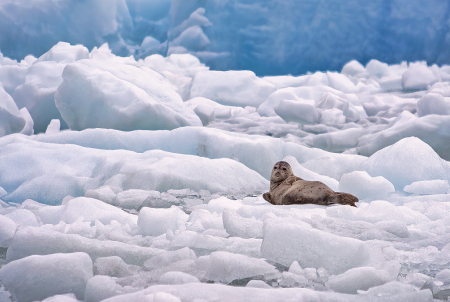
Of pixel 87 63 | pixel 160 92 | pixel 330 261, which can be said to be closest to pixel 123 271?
pixel 330 261

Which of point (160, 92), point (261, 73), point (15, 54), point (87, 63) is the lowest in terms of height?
point (160, 92)

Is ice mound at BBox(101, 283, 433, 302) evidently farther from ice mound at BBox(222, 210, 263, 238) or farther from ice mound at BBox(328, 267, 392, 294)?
ice mound at BBox(222, 210, 263, 238)

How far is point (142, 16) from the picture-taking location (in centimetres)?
1981

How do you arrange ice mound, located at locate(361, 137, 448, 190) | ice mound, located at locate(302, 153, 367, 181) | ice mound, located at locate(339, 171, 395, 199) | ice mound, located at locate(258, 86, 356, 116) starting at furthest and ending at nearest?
ice mound, located at locate(258, 86, 356, 116)
ice mound, located at locate(302, 153, 367, 181)
ice mound, located at locate(361, 137, 448, 190)
ice mound, located at locate(339, 171, 395, 199)

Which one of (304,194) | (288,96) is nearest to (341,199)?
(304,194)

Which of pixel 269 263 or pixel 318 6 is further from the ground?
pixel 318 6

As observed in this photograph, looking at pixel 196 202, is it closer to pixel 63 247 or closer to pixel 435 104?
pixel 63 247

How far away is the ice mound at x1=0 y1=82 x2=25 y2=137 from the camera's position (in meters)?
5.61

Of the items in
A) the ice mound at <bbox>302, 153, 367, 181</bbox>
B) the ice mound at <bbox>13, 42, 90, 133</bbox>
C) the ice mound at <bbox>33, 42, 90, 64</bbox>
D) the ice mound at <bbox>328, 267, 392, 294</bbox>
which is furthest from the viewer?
the ice mound at <bbox>33, 42, 90, 64</bbox>

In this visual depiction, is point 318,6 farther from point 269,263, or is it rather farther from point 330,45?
point 269,263

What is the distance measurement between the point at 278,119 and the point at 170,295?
779 centimetres

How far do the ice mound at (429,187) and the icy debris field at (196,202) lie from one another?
10mm

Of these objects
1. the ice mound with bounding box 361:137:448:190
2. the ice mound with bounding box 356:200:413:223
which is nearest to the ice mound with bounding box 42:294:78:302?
the ice mound with bounding box 356:200:413:223

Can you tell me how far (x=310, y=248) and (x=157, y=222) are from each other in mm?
941
